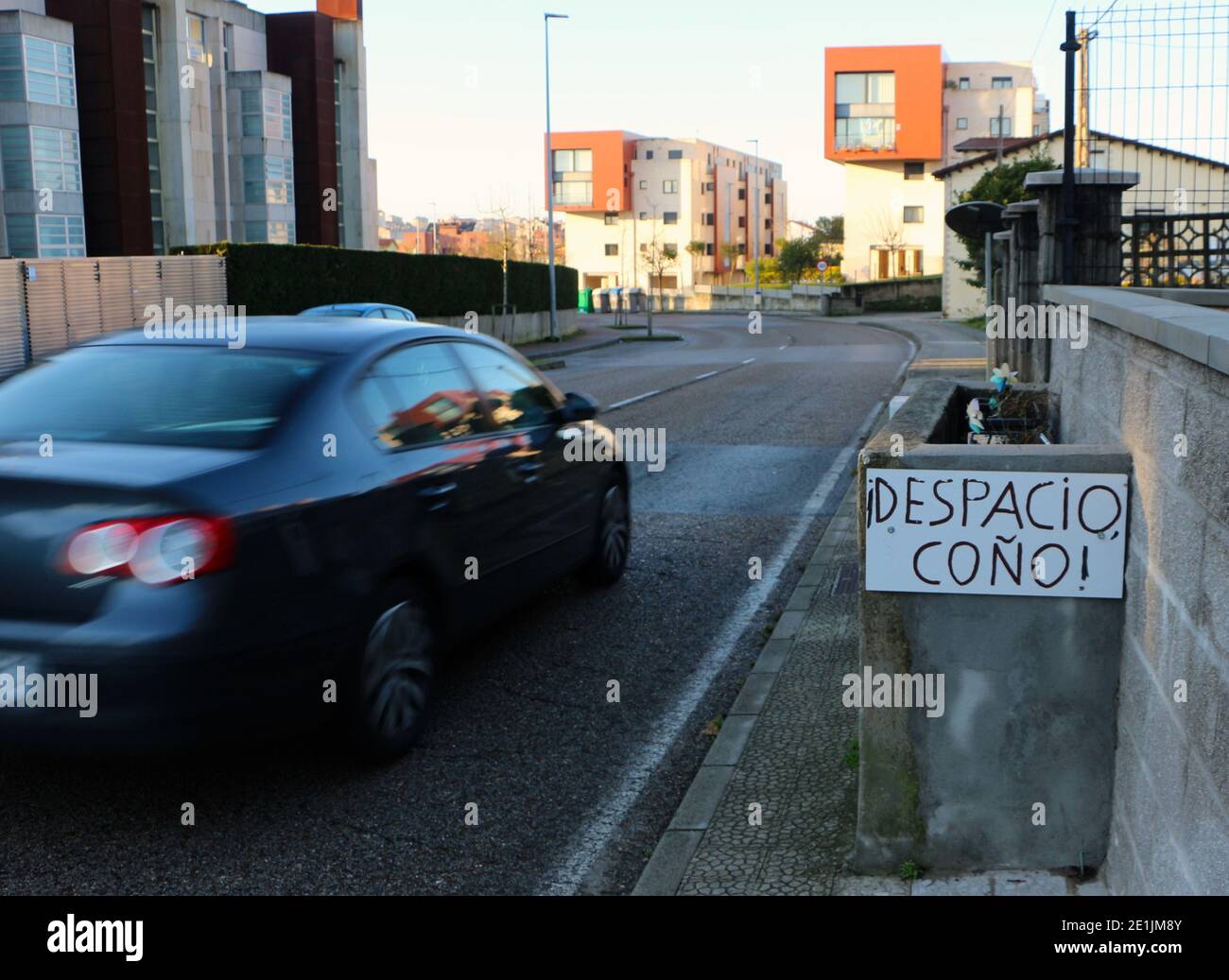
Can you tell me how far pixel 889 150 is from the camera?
7325 cm

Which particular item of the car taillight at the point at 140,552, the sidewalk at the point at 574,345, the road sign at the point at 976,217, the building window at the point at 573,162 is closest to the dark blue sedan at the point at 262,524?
the car taillight at the point at 140,552

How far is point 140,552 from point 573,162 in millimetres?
104175

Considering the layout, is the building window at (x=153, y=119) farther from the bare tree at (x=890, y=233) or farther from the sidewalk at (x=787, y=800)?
the bare tree at (x=890, y=233)

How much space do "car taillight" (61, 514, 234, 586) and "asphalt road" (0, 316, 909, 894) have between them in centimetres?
83

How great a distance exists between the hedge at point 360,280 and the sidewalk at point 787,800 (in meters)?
21.9

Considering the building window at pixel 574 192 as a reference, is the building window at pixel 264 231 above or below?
below

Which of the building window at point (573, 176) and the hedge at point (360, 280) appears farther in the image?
the building window at point (573, 176)

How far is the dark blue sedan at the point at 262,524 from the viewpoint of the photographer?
3.97 metres

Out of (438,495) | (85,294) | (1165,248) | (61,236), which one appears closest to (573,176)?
(61,236)

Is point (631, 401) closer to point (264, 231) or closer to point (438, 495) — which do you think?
point (438, 495)

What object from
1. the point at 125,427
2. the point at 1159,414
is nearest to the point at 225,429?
the point at 125,427

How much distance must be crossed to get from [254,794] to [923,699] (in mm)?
2328

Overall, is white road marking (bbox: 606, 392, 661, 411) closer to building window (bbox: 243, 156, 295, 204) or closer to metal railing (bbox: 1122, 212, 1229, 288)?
metal railing (bbox: 1122, 212, 1229, 288)

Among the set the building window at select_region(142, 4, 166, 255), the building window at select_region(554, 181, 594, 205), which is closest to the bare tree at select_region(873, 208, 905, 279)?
the building window at select_region(554, 181, 594, 205)
